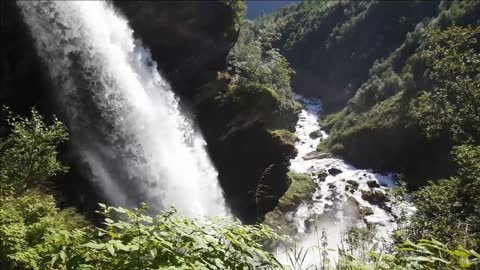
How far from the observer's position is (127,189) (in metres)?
24.1

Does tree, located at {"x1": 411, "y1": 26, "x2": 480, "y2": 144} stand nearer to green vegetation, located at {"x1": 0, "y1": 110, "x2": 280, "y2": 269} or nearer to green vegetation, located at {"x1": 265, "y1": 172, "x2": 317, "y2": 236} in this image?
green vegetation, located at {"x1": 265, "y1": 172, "x2": 317, "y2": 236}

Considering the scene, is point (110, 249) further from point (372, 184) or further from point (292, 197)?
point (372, 184)

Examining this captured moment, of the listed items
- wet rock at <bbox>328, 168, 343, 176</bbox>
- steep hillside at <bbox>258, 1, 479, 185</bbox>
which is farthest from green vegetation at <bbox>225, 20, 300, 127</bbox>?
steep hillside at <bbox>258, 1, 479, 185</bbox>

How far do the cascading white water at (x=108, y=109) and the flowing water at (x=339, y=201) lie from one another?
33.9 feet

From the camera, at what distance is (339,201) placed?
42.3 m

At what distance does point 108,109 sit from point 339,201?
28314mm

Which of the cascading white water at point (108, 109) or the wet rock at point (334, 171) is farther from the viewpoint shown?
the wet rock at point (334, 171)

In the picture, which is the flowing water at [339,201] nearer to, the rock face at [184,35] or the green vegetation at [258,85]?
the green vegetation at [258,85]

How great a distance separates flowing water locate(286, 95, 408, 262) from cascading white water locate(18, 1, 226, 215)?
10.3 metres

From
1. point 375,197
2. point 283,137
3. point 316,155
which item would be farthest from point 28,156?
point 316,155

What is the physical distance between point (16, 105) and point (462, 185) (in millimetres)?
24982

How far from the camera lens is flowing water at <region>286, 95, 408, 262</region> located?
34125 millimetres

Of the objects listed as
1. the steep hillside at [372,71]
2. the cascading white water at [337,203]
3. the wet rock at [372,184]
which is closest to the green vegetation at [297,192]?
the cascading white water at [337,203]

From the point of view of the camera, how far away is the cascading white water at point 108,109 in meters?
23.1
